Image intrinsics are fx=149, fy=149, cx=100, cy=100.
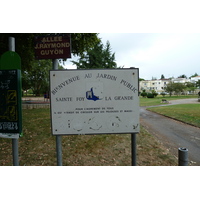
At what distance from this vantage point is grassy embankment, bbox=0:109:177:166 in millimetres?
3719

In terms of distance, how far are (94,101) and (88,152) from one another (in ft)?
7.65

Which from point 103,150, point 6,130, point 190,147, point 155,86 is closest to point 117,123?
point 6,130

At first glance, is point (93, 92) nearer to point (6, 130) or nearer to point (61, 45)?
point (61, 45)

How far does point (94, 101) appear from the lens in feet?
8.51

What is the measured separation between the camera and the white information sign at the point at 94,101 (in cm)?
258

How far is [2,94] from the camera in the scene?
94.7 inches

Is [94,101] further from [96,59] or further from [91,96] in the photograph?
[96,59]

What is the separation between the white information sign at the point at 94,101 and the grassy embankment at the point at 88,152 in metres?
1.48

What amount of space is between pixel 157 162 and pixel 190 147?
1.82 meters

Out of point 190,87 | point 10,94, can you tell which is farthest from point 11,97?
point 190,87

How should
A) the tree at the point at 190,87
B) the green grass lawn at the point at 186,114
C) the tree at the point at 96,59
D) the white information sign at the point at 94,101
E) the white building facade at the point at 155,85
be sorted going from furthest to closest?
the white building facade at the point at 155,85
the tree at the point at 190,87
the tree at the point at 96,59
the green grass lawn at the point at 186,114
the white information sign at the point at 94,101

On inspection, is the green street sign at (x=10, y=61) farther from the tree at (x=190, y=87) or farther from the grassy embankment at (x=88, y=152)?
the tree at (x=190, y=87)

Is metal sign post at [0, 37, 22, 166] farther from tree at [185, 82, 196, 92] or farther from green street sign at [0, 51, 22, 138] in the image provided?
tree at [185, 82, 196, 92]

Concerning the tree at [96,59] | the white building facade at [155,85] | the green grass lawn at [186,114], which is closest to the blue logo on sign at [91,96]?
the green grass lawn at [186,114]
